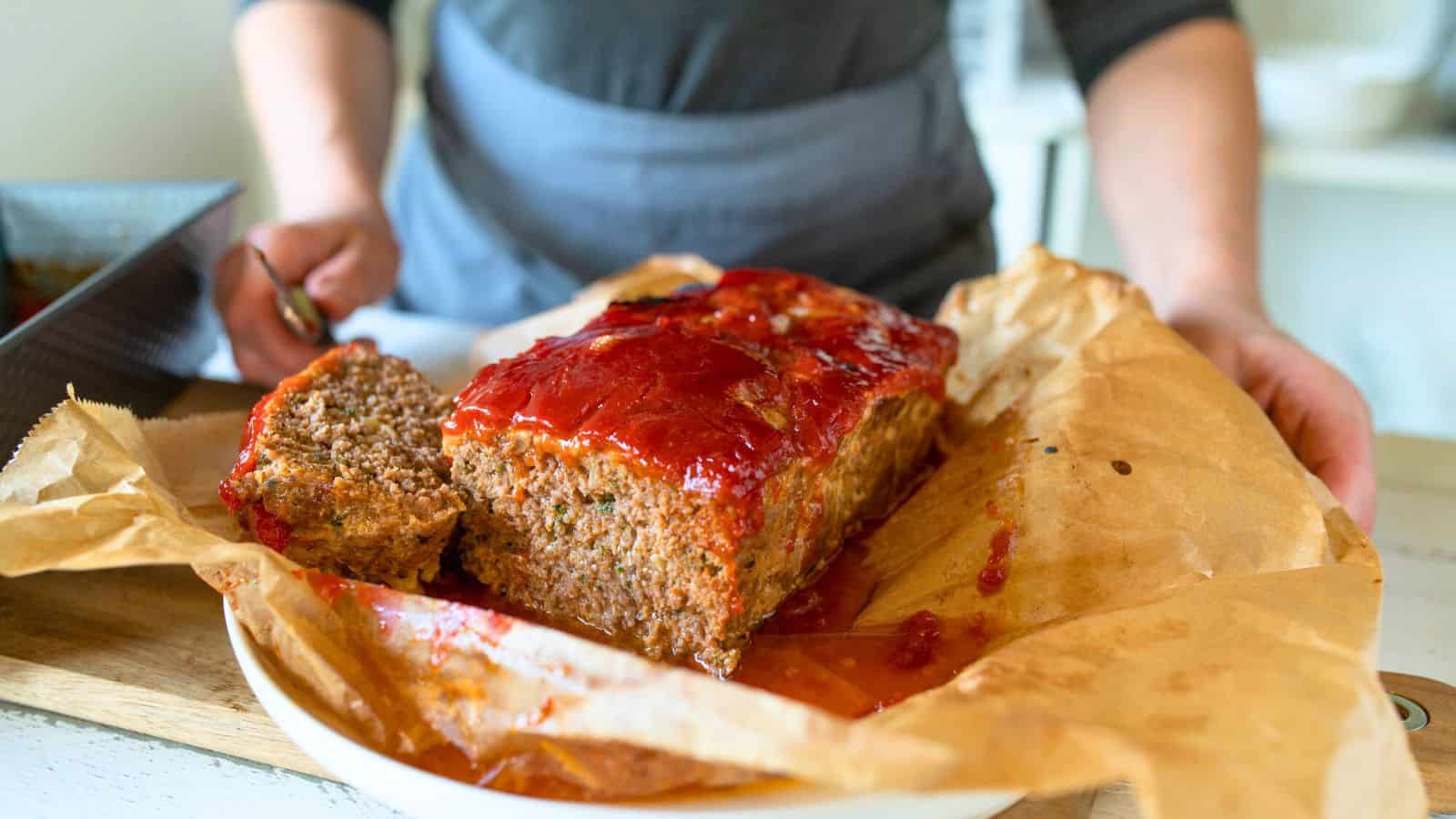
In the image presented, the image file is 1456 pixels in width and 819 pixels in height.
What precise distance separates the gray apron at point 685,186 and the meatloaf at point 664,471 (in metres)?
1.02

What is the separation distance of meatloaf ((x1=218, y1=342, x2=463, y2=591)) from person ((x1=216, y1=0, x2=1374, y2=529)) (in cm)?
62

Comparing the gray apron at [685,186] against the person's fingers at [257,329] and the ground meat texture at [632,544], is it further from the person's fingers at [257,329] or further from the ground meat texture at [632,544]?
the ground meat texture at [632,544]

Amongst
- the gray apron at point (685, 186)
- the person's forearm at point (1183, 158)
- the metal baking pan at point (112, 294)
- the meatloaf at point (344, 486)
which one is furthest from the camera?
the gray apron at point (685, 186)

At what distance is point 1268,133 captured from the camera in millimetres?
4207

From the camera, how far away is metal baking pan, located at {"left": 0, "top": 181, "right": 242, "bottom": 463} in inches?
63.9

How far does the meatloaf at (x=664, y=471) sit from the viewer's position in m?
1.28

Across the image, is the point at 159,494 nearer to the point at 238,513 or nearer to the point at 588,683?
the point at 238,513

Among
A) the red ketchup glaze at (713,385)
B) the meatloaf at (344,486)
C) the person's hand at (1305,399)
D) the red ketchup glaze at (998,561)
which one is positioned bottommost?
the red ketchup glaze at (998,561)

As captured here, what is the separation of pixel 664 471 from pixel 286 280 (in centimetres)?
112

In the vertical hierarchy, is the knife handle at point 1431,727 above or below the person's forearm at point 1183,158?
below

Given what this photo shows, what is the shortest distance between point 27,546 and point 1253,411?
1.54 m

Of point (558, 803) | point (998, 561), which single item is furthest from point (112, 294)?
A: point (998, 561)

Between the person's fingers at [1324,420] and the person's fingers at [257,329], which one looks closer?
the person's fingers at [1324,420]

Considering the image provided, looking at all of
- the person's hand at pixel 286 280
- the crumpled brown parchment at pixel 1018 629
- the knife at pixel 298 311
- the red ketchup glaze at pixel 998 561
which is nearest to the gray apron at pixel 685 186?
the person's hand at pixel 286 280
